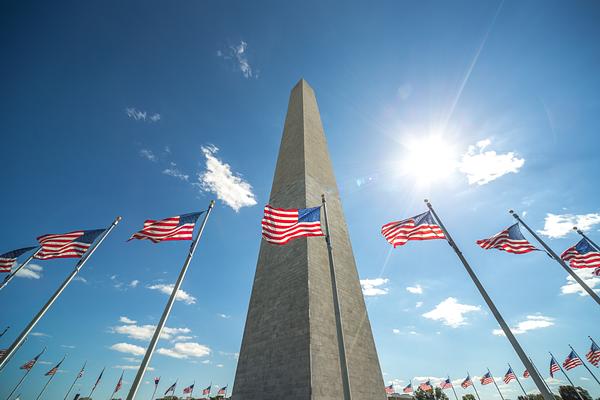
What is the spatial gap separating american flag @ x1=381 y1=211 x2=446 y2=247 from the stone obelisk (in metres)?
4.22

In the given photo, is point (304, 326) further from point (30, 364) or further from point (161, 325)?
point (30, 364)

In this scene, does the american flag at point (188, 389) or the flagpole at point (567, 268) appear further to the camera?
the american flag at point (188, 389)

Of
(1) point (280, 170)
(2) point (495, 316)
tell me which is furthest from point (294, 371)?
(1) point (280, 170)

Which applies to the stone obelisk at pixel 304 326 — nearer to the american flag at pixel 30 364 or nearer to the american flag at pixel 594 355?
the american flag at pixel 594 355

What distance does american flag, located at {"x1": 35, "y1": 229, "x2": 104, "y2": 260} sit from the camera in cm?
984

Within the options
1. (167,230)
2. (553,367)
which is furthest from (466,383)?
(167,230)

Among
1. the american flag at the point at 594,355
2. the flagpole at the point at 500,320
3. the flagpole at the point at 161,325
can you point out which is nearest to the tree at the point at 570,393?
the american flag at the point at 594,355

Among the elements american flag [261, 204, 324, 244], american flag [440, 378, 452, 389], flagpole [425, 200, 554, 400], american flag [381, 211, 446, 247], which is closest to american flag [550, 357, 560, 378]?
american flag [440, 378, 452, 389]

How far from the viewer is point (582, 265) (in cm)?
1062

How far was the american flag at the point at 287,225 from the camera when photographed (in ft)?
26.6

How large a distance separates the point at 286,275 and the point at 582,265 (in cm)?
1227

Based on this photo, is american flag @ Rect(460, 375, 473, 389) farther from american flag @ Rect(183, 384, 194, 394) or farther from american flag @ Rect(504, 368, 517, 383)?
american flag @ Rect(183, 384, 194, 394)

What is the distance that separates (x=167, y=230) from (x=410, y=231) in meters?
8.62

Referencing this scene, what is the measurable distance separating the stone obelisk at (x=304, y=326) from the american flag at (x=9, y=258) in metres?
10.2
